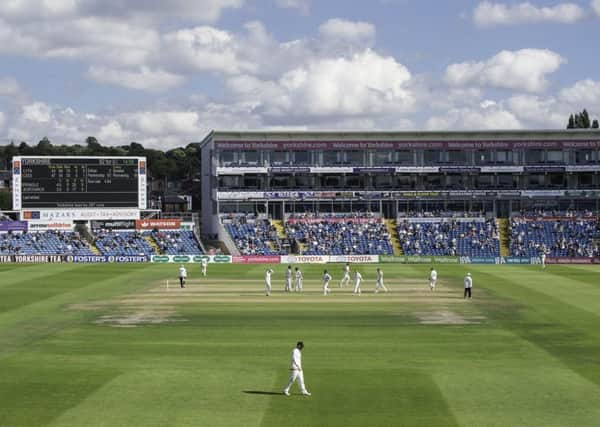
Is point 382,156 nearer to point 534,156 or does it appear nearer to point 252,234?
point 534,156

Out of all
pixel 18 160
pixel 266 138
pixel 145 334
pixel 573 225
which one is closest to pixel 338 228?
pixel 266 138

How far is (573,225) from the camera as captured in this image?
85.6 meters

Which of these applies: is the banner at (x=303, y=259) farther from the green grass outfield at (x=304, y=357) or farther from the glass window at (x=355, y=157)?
the green grass outfield at (x=304, y=357)

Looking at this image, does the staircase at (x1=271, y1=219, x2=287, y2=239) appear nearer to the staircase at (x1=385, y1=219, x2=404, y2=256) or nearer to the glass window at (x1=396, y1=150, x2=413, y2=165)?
the staircase at (x1=385, y1=219, x2=404, y2=256)

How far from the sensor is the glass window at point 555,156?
91875 mm

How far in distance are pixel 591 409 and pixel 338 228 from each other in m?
65.9

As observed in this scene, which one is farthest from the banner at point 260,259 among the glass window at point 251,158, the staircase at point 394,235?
the glass window at point 251,158

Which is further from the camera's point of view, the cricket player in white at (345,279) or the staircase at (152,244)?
the staircase at (152,244)

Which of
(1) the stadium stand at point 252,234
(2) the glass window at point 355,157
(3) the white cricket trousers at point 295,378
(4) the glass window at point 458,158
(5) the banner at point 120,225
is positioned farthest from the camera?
(4) the glass window at point 458,158

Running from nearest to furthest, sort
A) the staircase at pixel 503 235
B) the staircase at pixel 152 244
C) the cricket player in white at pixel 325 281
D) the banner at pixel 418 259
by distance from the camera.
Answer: the cricket player in white at pixel 325 281
the banner at pixel 418 259
the staircase at pixel 152 244
the staircase at pixel 503 235

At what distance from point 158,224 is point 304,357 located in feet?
191

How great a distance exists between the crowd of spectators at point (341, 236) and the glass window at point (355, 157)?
22.9 feet

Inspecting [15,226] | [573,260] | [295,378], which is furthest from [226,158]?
[295,378]

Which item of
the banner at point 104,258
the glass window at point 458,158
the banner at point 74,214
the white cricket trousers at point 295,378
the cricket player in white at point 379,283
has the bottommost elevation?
the white cricket trousers at point 295,378
